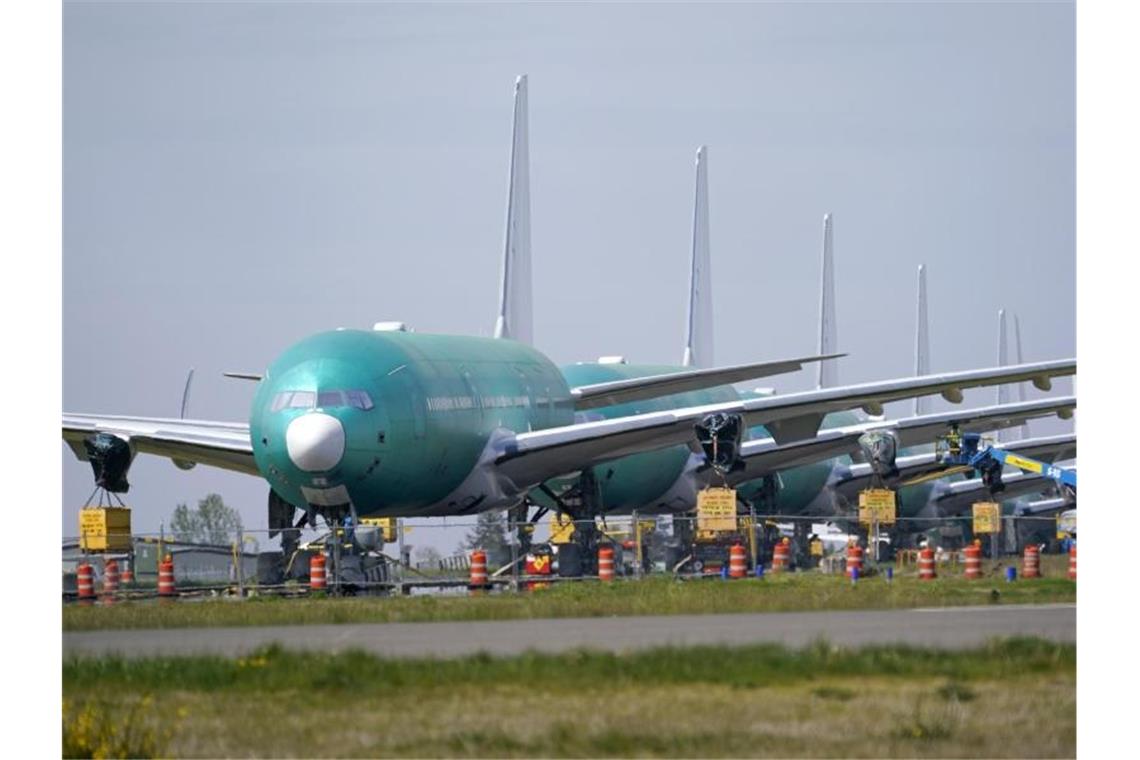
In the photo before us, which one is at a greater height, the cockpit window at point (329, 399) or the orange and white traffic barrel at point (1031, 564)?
the cockpit window at point (329, 399)

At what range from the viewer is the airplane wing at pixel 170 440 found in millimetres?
45156

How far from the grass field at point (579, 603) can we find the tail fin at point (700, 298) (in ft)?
151

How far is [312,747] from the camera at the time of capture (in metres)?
15.9

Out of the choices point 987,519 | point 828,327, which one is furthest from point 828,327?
point 987,519

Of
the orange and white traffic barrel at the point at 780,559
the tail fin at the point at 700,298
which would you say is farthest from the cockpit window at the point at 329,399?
the tail fin at the point at 700,298

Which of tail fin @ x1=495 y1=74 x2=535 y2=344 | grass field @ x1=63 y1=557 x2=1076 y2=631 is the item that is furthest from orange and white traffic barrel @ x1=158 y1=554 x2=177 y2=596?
tail fin @ x1=495 y1=74 x2=535 y2=344

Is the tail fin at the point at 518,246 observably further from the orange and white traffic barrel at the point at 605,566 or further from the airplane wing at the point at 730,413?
the orange and white traffic barrel at the point at 605,566

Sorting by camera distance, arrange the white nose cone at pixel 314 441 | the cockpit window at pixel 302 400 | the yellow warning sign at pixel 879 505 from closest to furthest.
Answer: the white nose cone at pixel 314 441 < the cockpit window at pixel 302 400 < the yellow warning sign at pixel 879 505

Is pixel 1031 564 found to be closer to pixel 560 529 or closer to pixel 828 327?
pixel 560 529

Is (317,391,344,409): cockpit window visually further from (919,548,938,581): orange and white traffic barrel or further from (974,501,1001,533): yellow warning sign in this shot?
(974,501,1001,533): yellow warning sign

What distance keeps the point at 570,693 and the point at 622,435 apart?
94.4 feet

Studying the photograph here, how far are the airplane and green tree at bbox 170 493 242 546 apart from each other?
152 centimetres

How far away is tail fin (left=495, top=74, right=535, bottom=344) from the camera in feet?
207
